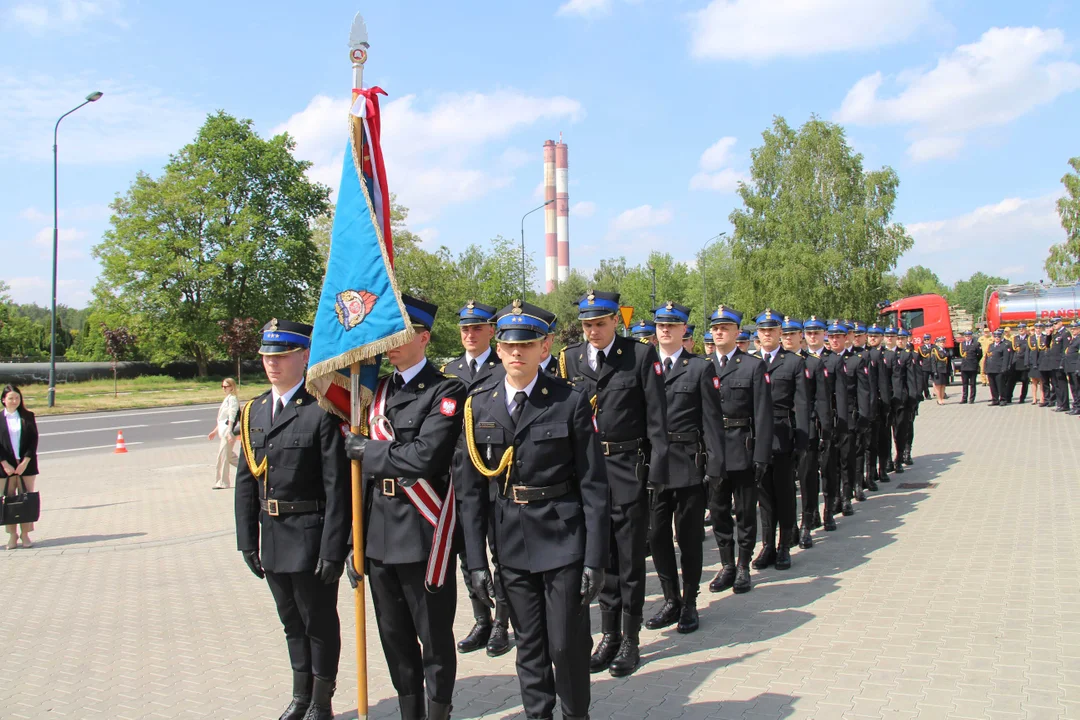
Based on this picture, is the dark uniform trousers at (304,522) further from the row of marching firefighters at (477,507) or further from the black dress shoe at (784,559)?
the black dress shoe at (784,559)

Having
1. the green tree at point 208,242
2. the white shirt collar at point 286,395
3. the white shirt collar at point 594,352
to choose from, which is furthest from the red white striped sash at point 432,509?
the green tree at point 208,242

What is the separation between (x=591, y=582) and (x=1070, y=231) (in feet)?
167

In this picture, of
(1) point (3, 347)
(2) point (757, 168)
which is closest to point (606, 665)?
(2) point (757, 168)

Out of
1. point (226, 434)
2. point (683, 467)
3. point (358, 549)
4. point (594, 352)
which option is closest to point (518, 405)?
point (358, 549)

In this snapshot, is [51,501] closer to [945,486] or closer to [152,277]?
[945,486]

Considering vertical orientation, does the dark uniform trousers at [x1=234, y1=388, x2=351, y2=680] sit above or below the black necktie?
below

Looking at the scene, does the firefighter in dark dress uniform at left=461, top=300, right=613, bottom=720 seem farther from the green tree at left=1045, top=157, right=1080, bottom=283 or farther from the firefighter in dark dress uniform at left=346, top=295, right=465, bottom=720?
the green tree at left=1045, top=157, right=1080, bottom=283

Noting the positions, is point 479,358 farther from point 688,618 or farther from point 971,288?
point 971,288

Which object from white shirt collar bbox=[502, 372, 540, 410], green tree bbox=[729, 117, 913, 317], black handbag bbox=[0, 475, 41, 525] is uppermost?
green tree bbox=[729, 117, 913, 317]

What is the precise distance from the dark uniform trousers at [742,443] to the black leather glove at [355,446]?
3.50m

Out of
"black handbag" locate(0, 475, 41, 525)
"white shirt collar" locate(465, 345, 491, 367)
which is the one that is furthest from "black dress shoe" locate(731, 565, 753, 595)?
"black handbag" locate(0, 475, 41, 525)

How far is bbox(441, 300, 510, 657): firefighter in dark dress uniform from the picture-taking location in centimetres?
541

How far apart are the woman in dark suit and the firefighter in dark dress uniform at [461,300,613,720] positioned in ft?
22.7

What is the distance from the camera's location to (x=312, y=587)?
413 cm
